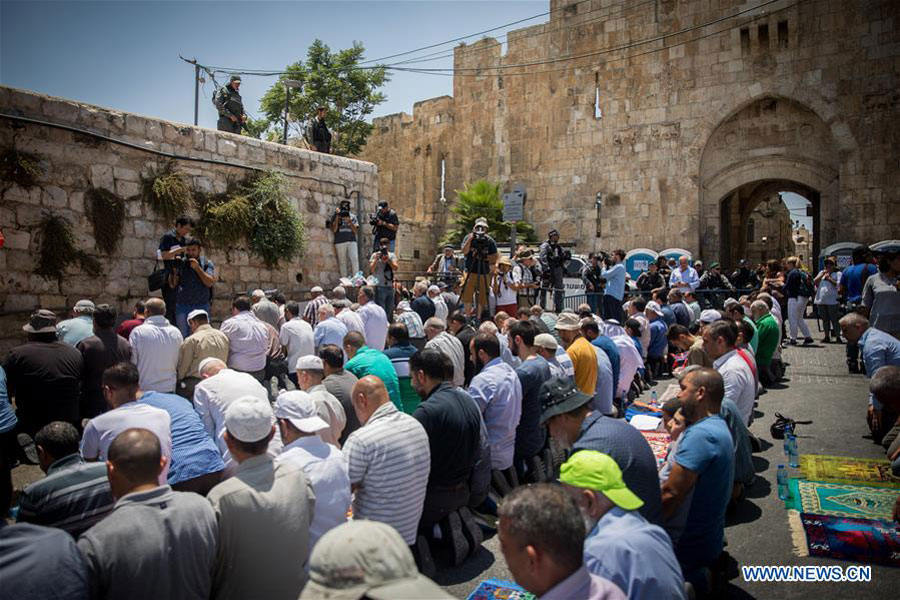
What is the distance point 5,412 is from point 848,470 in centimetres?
721

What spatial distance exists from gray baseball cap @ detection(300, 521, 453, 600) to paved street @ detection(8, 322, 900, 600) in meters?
2.58

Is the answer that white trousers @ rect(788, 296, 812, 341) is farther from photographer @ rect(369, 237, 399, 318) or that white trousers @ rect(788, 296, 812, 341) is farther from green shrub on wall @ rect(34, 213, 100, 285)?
green shrub on wall @ rect(34, 213, 100, 285)

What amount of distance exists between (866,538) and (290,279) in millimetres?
9541

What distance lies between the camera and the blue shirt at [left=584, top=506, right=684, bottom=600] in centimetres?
230

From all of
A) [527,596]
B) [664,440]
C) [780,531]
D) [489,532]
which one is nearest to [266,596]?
[527,596]

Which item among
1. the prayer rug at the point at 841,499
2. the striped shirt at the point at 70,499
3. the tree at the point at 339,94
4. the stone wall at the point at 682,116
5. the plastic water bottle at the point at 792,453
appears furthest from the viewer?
the tree at the point at 339,94

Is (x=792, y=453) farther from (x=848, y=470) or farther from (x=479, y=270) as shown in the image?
(x=479, y=270)

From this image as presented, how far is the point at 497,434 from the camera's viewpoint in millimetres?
5156

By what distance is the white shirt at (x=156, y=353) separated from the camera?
5684 millimetres

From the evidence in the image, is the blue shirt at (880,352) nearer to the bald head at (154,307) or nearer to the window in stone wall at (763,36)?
the bald head at (154,307)

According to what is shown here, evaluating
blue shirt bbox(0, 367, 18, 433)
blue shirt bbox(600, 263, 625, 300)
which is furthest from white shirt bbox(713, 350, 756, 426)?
blue shirt bbox(600, 263, 625, 300)

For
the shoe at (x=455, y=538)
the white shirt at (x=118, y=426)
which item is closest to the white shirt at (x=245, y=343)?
the white shirt at (x=118, y=426)

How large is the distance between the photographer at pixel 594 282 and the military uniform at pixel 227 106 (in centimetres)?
763

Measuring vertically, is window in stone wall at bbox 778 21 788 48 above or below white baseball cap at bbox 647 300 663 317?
above
